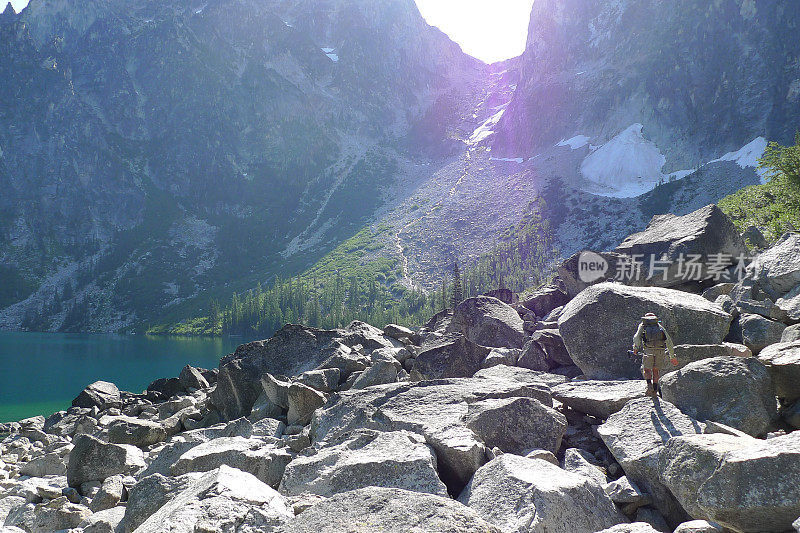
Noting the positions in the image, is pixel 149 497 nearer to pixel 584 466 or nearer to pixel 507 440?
pixel 507 440

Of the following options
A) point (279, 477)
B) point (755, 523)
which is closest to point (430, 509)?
point (755, 523)

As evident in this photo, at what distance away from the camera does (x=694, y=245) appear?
19.2 m

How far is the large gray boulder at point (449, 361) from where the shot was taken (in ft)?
56.9

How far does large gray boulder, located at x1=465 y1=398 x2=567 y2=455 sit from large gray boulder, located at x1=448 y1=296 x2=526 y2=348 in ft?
37.8

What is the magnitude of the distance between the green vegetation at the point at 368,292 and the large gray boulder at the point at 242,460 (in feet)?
402

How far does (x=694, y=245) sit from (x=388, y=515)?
60.5ft

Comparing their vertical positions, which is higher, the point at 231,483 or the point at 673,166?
the point at 673,166

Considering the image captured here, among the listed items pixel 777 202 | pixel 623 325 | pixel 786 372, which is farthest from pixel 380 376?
pixel 777 202

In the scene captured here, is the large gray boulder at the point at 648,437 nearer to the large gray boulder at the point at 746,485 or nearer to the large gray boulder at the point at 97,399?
the large gray boulder at the point at 746,485

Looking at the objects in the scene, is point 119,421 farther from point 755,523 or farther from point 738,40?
point 738,40

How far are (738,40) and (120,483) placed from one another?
9763 inches

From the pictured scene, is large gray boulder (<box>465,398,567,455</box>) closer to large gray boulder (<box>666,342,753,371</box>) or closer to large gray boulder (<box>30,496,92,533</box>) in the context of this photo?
large gray boulder (<box>666,342,753,371</box>)

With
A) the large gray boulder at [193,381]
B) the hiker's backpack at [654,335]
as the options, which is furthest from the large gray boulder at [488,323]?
the large gray boulder at [193,381]

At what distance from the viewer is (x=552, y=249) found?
16275cm
